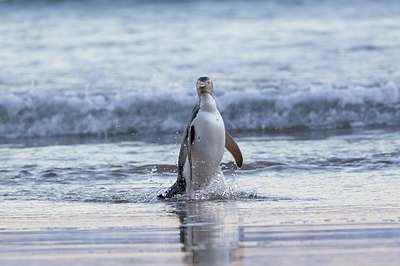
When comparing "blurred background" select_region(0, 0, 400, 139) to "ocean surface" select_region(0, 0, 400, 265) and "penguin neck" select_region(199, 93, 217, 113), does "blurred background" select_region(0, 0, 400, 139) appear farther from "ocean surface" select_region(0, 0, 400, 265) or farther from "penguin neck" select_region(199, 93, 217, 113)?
"penguin neck" select_region(199, 93, 217, 113)

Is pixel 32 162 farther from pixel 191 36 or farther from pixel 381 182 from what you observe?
pixel 191 36

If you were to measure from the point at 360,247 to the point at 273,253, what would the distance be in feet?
1.54

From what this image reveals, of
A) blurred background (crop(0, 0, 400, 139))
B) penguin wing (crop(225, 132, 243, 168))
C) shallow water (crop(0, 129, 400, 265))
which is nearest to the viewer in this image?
shallow water (crop(0, 129, 400, 265))

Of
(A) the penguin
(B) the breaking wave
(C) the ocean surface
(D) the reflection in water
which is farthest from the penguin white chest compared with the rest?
(B) the breaking wave

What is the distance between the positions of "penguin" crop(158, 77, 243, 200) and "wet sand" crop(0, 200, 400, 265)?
44 cm

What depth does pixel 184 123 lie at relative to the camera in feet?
46.1

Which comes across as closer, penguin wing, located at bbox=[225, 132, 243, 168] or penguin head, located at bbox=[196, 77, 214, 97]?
penguin head, located at bbox=[196, 77, 214, 97]

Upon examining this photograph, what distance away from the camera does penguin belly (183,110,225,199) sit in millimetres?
8672

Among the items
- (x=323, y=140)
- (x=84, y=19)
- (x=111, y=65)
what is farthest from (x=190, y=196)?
(x=84, y=19)

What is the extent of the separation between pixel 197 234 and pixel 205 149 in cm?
208

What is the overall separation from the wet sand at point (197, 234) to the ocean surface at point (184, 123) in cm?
2

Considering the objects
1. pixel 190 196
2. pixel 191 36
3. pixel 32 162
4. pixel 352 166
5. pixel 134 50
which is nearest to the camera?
pixel 190 196

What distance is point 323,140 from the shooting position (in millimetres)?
12031

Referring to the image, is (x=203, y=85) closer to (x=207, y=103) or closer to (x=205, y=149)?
(x=207, y=103)
